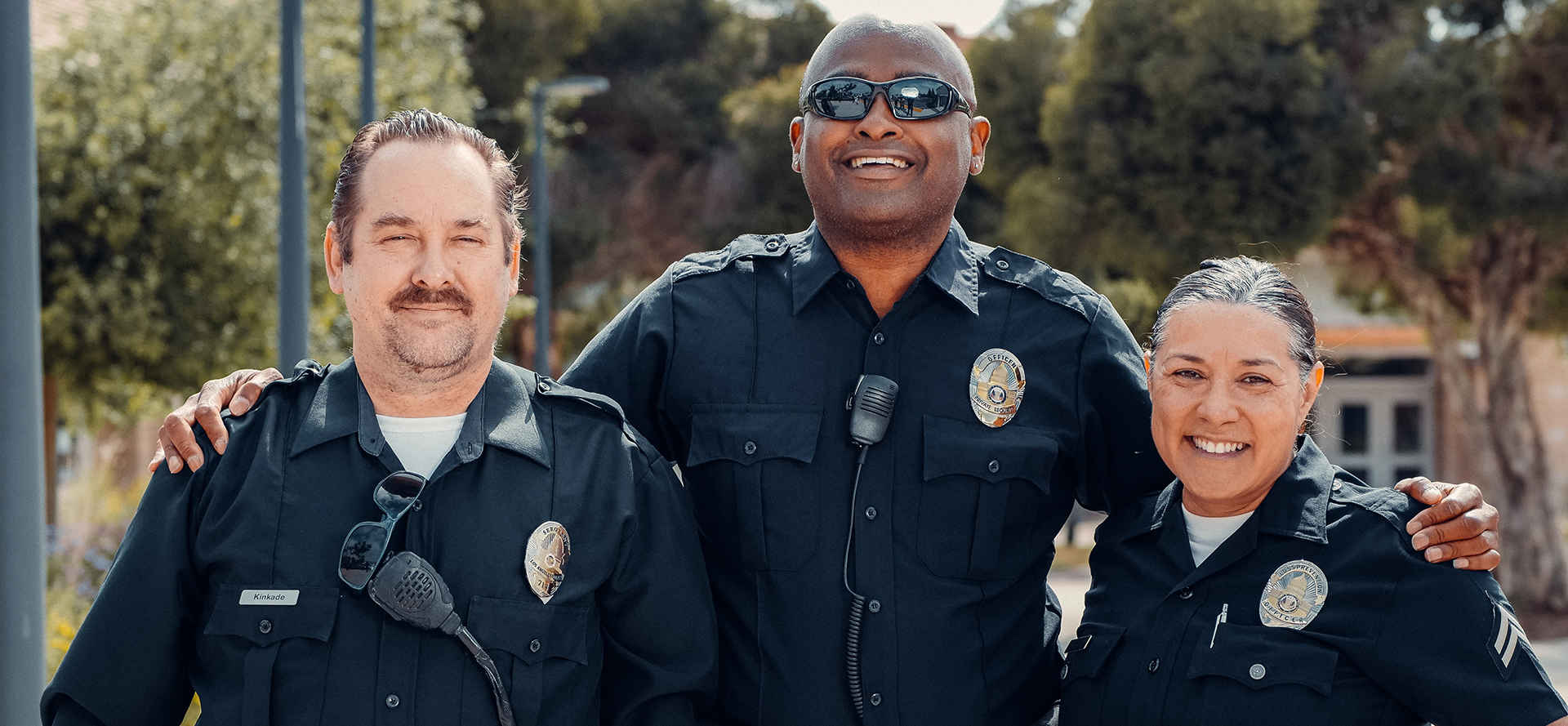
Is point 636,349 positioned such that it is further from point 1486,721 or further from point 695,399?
point 1486,721

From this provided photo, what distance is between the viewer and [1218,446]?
2.70 meters

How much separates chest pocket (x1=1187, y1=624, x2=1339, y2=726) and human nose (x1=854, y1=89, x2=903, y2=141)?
1.18 m

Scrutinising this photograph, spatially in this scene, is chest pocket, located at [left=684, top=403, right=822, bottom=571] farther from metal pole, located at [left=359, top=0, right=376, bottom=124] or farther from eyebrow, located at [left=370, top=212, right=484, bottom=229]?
metal pole, located at [left=359, top=0, right=376, bottom=124]

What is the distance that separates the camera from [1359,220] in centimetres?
1541

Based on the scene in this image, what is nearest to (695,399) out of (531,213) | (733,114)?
(531,213)

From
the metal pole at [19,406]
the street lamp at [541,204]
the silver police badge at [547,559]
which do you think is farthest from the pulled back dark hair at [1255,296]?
the street lamp at [541,204]

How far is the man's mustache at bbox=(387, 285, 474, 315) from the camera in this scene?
244cm

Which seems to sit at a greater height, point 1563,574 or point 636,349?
point 636,349

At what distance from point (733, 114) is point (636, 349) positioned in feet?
66.3

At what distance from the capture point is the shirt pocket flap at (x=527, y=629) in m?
2.40

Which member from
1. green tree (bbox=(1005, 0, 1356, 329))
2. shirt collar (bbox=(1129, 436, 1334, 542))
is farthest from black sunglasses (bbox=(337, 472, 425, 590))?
green tree (bbox=(1005, 0, 1356, 329))

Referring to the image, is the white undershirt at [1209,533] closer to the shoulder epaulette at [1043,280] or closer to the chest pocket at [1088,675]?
the chest pocket at [1088,675]

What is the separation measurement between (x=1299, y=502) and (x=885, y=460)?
31.7 inches

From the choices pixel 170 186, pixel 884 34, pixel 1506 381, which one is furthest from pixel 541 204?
pixel 884 34
